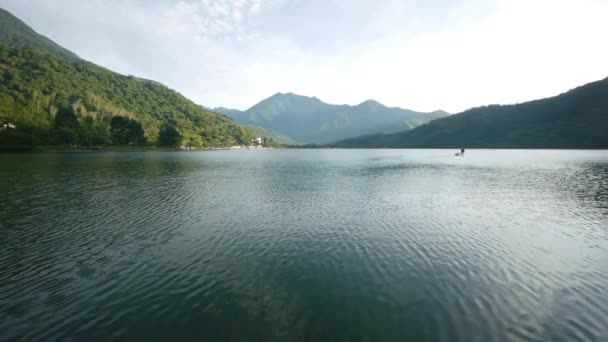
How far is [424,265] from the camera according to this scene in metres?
21.1

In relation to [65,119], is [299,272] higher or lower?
lower

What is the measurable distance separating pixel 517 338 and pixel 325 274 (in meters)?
11.5

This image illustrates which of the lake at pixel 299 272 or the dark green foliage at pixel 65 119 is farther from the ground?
the dark green foliage at pixel 65 119

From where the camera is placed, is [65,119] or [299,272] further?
[65,119]

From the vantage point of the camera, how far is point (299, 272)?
19.8 meters

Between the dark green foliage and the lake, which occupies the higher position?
the dark green foliage

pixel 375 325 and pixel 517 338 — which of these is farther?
pixel 375 325

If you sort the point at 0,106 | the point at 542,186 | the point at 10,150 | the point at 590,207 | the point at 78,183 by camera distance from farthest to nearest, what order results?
the point at 0,106 → the point at 10,150 → the point at 542,186 → the point at 78,183 → the point at 590,207

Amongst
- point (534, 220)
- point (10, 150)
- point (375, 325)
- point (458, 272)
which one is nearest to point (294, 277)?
point (375, 325)

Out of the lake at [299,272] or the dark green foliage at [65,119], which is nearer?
the lake at [299,272]

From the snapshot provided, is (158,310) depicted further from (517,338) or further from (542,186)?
(542,186)

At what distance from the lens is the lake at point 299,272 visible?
1360 centimetres

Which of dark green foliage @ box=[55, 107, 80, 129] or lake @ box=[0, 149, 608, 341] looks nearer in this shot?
lake @ box=[0, 149, 608, 341]

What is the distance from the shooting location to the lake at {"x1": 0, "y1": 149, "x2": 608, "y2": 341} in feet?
44.6
